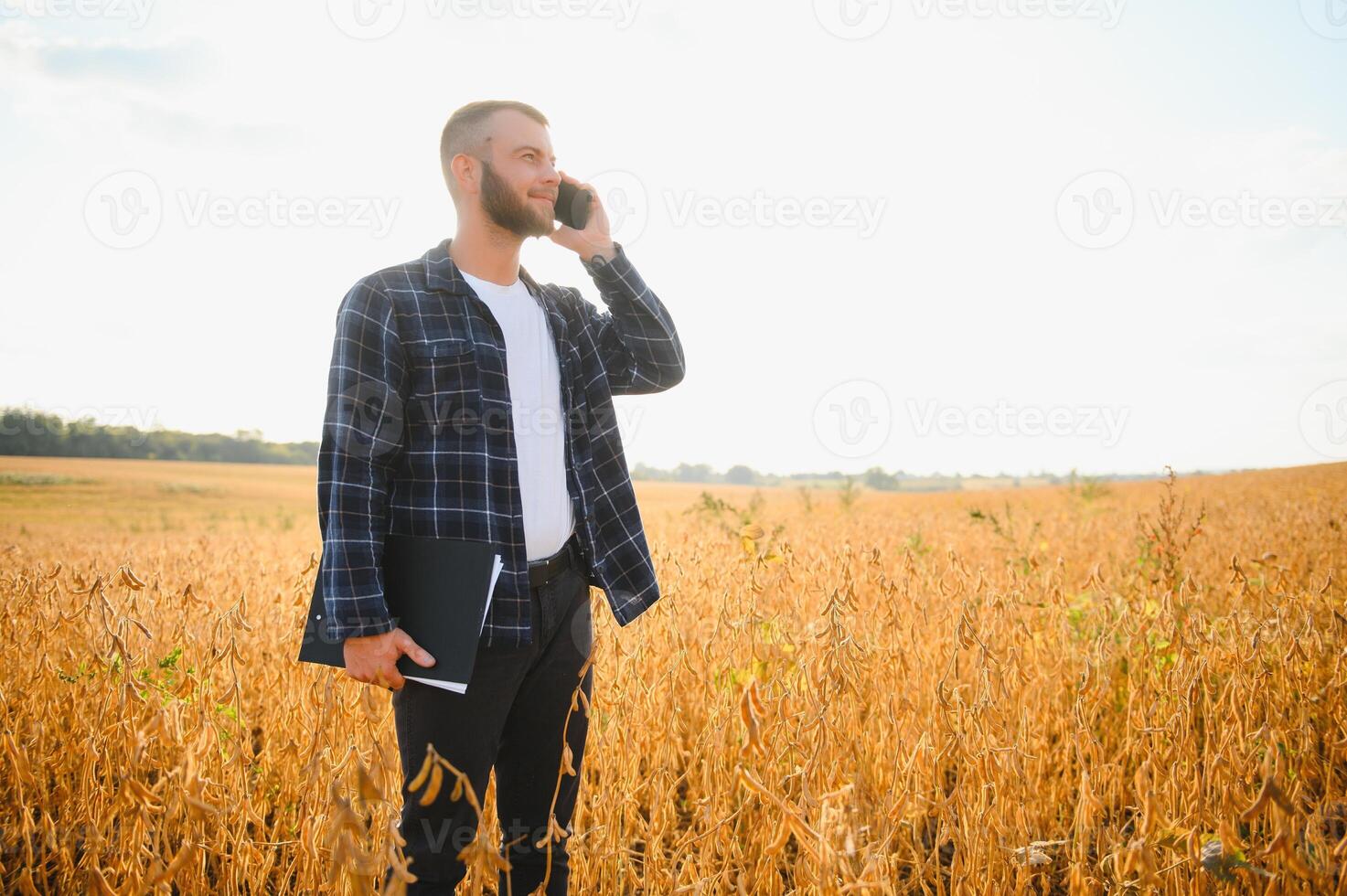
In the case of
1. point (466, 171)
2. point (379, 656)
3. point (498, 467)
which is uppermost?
point (466, 171)

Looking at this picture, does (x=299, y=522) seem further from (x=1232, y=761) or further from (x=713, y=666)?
(x=1232, y=761)

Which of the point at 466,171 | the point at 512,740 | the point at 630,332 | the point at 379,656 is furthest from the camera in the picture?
the point at 630,332

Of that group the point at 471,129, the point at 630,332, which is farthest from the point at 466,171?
the point at 630,332

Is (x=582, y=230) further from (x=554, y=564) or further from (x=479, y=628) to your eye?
(x=479, y=628)

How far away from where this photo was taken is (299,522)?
20.5m

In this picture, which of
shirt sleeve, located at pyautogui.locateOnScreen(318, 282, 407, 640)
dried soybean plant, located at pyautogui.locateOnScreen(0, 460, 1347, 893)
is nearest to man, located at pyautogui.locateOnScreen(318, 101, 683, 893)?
shirt sleeve, located at pyautogui.locateOnScreen(318, 282, 407, 640)

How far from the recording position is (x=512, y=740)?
1.94m

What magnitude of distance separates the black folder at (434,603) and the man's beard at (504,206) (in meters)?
0.93

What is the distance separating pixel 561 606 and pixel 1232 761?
1943 millimetres

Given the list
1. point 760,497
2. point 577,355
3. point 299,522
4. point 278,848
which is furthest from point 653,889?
point 299,522

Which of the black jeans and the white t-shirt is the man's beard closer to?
the white t-shirt

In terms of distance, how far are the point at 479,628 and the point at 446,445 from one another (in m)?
0.49

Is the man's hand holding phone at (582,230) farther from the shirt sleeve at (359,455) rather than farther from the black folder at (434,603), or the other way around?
the black folder at (434,603)

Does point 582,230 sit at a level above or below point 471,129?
below
